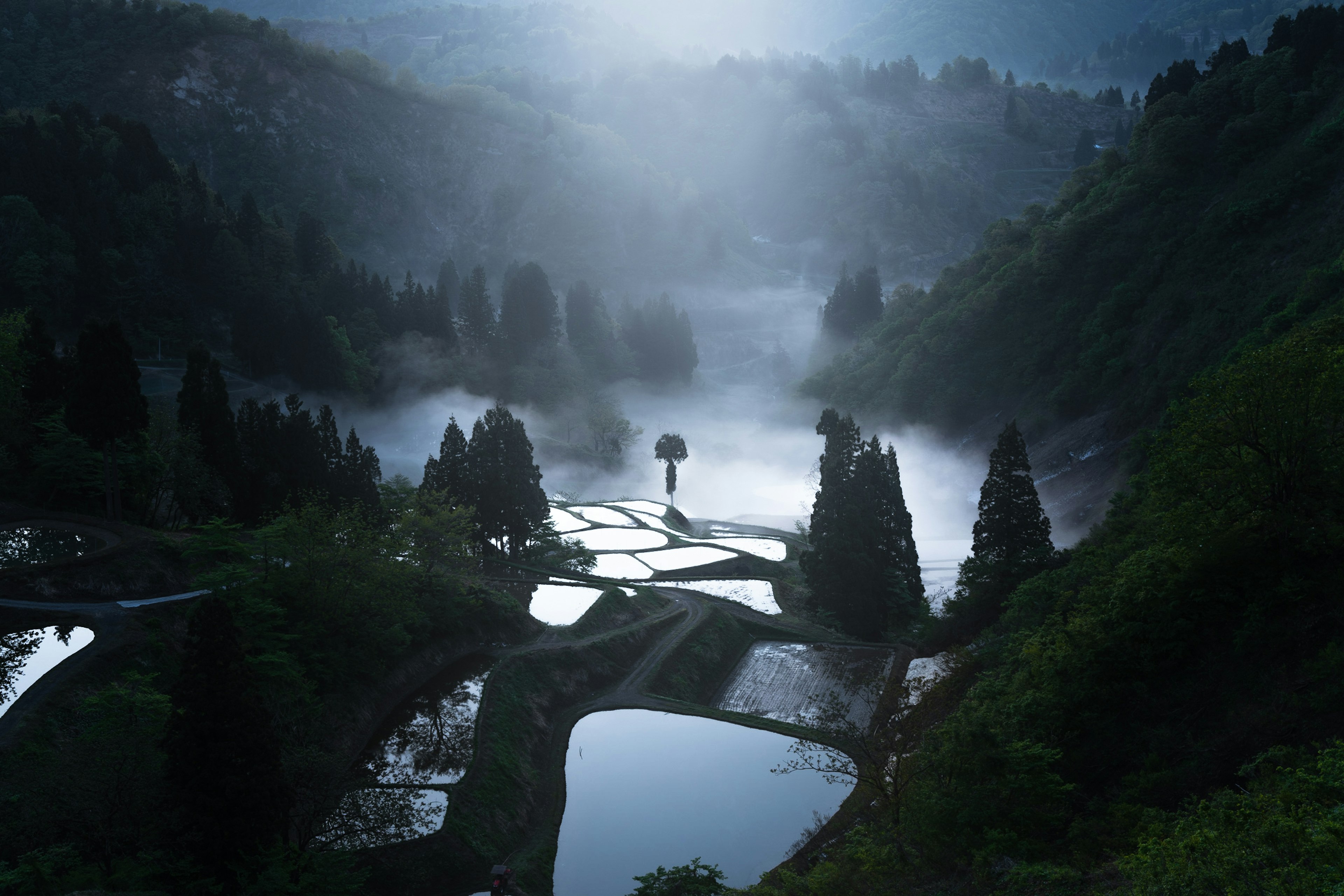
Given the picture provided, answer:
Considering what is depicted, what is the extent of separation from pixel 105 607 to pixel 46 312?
65.7 m

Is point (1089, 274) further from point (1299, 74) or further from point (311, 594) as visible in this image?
point (311, 594)

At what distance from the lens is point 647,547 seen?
65125 millimetres

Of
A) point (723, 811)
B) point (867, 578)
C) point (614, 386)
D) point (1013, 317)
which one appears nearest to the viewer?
point (723, 811)

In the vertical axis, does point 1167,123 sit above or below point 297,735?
above

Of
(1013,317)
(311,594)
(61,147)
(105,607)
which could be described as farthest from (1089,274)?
(61,147)

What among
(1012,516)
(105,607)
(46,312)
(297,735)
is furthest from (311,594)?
(46,312)

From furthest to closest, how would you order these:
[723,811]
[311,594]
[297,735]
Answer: [311,594], [723,811], [297,735]

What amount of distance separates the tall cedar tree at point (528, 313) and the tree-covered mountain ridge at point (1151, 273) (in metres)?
51.1

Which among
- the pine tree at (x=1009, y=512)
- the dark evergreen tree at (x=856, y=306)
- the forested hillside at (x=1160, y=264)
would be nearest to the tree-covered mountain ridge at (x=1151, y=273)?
the forested hillside at (x=1160, y=264)

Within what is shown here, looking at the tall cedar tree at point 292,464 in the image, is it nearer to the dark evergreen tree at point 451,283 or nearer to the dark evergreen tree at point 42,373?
the dark evergreen tree at point 42,373

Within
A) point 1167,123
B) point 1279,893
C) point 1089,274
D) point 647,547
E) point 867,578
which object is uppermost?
point 1167,123

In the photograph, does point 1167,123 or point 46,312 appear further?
point 1167,123

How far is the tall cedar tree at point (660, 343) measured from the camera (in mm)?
145750

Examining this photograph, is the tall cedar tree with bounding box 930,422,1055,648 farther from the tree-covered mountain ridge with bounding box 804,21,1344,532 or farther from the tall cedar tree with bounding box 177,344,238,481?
the tall cedar tree with bounding box 177,344,238,481
